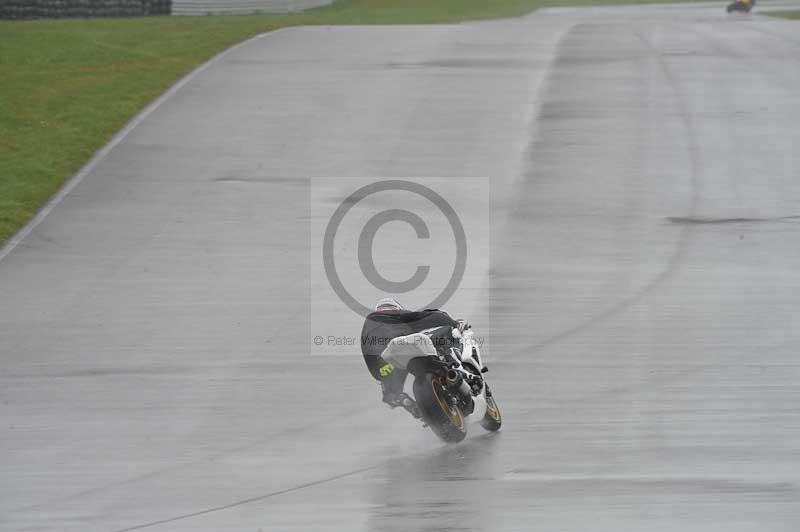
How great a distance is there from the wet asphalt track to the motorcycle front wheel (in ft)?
0.75

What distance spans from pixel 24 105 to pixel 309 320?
1433 cm

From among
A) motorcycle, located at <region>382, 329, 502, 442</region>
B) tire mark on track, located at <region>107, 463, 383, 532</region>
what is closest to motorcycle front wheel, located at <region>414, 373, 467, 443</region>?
motorcycle, located at <region>382, 329, 502, 442</region>

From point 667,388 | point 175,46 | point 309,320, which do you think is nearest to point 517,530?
point 667,388

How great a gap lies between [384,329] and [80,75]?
2070cm

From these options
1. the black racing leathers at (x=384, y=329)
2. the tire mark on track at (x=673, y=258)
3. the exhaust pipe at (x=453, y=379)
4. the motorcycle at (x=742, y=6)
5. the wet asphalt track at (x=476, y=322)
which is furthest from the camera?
the motorcycle at (x=742, y=6)

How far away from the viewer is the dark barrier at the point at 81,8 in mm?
40438

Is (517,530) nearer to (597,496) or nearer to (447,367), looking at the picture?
(597,496)

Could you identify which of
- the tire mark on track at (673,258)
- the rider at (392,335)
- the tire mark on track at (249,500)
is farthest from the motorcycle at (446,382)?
the tire mark on track at (673,258)

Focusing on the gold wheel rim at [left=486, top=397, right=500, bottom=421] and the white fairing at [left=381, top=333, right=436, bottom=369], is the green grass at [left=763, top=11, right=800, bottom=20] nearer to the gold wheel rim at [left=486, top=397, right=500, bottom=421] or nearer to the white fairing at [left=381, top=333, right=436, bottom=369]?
the gold wheel rim at [left=486, top=397, right=500, bottom=421]

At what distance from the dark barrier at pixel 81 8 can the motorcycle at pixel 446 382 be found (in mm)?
32962

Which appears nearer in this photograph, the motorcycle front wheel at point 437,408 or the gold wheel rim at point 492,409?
the motorcycle front wheel at point 437,408

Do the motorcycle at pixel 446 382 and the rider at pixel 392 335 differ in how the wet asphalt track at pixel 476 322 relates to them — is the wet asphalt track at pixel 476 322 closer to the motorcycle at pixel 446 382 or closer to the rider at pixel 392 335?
the motorcycle at pixel 446 382

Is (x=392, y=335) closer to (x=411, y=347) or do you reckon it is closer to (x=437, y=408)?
(x=411, y=347)

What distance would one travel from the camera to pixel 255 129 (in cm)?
2362
